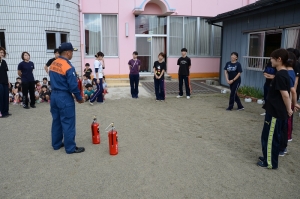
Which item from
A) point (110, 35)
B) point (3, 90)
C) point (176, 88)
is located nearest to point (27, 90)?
point (3, 90)

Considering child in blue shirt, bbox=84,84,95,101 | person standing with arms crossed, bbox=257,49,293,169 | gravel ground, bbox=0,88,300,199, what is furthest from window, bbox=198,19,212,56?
person standing with arms crossed, bbox=257,49,293,169

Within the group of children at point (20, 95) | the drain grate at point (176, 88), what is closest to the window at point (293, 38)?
the drain grate at point (176, 88)

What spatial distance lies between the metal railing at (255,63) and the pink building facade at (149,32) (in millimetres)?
4504

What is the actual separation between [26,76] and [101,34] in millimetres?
6501

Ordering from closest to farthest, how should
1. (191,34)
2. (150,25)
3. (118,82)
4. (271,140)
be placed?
(271,140) < (118,82) < (150,25) < (191,34)

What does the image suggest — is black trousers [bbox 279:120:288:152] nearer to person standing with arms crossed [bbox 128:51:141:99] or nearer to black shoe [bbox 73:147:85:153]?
black shoe [bbox 73:147:85:153]

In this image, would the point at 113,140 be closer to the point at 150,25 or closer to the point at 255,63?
the point at 255,63

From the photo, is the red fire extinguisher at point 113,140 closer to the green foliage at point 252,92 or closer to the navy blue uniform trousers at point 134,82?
the navy blue uniform trousers at point 134,82

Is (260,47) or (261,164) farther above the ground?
(260,47)

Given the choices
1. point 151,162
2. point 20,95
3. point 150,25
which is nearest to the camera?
point 151,162

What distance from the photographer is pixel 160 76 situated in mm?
9266

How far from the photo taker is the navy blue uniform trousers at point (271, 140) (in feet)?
12.6

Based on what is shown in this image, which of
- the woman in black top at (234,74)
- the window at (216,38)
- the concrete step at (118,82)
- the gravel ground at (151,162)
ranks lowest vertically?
the gravel ground at (151,162)

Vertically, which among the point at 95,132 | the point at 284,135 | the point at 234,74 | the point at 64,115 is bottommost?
the point at 95,132
